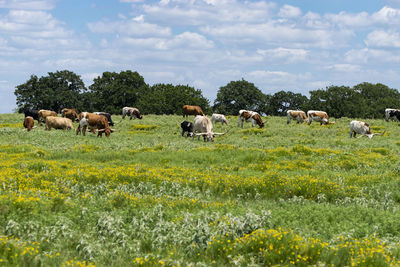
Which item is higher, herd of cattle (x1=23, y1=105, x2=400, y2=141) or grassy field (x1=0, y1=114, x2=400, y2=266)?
herd of cattle (x1=23, y1=105, x2=400, y2=141)

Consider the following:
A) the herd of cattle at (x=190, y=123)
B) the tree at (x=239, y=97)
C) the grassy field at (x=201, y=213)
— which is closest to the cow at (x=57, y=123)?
the herd of cattle at (x=190, y=123)

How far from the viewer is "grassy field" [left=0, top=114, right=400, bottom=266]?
7.04 m

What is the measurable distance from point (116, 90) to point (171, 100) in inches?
640

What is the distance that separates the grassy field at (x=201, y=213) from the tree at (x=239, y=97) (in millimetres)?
85775

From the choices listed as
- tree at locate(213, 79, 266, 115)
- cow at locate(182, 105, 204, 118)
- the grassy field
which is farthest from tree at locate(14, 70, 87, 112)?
the grassy field

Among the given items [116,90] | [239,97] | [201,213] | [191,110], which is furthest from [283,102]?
[201,213]

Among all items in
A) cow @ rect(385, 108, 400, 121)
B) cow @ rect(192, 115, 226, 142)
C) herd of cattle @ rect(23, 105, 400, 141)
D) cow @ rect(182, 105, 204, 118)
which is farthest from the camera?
cow @ rect(182, 105, 204, 118)

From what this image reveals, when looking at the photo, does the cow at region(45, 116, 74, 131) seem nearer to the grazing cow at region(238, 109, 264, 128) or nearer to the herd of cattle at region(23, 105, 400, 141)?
the herd of cattle at region(23, 105, 400, 141)

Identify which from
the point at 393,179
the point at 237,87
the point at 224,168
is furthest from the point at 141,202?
the point at 237,87

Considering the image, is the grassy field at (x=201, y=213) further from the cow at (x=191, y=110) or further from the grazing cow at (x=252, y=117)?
the cow at (x=191, y=110)

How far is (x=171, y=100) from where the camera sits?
9219 cm

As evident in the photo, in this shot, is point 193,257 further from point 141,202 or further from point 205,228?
point 141,202

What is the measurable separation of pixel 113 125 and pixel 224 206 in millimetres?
36210

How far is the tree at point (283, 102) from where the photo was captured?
10919 cm
